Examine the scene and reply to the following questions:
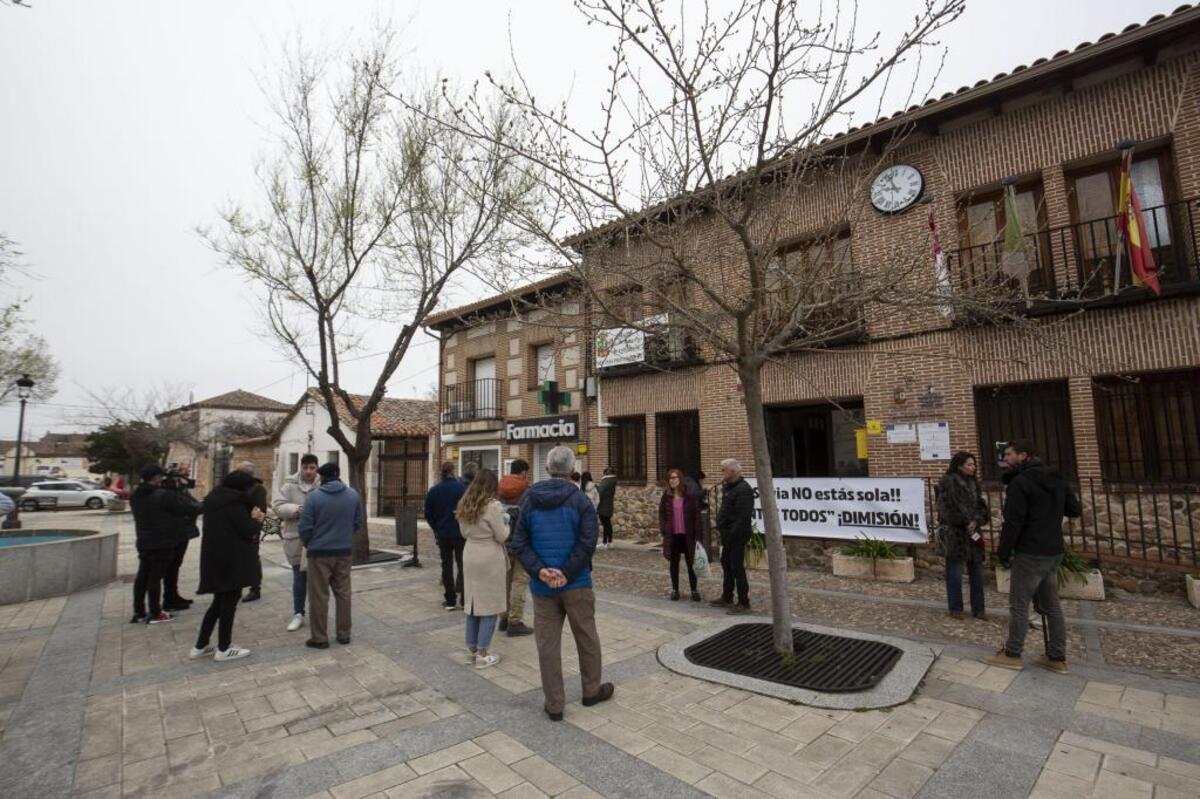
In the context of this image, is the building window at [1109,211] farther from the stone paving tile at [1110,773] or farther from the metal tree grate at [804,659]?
the stone paving tile at [1110,773]

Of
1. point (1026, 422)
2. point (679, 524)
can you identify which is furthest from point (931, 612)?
point (1026, 422)

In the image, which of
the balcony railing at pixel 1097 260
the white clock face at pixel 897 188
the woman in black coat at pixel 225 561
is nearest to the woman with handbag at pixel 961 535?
the balcony railing at pixel 1097 260

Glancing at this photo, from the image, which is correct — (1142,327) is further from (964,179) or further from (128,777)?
A: (128,777)

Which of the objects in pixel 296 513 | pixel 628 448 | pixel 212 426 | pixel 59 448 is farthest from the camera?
pixel 59 448

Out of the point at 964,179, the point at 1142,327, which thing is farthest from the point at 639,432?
the point at 1142,327

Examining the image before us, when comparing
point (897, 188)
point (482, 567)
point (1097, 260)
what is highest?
point (897, 188)

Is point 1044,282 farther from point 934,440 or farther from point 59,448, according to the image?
point 59,448

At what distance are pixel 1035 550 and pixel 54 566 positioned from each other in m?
11.3

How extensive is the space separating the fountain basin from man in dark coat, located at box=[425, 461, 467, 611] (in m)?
5.51

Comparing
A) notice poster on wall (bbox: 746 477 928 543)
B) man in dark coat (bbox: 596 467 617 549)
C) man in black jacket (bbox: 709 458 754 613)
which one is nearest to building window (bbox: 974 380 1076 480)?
notice poster on wall (bbox: 746 477 928 543)

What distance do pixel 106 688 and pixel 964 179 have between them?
11769 millimetres

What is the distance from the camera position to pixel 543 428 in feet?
47.2

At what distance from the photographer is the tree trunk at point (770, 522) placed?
182 inches

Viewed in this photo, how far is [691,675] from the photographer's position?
429 cm
